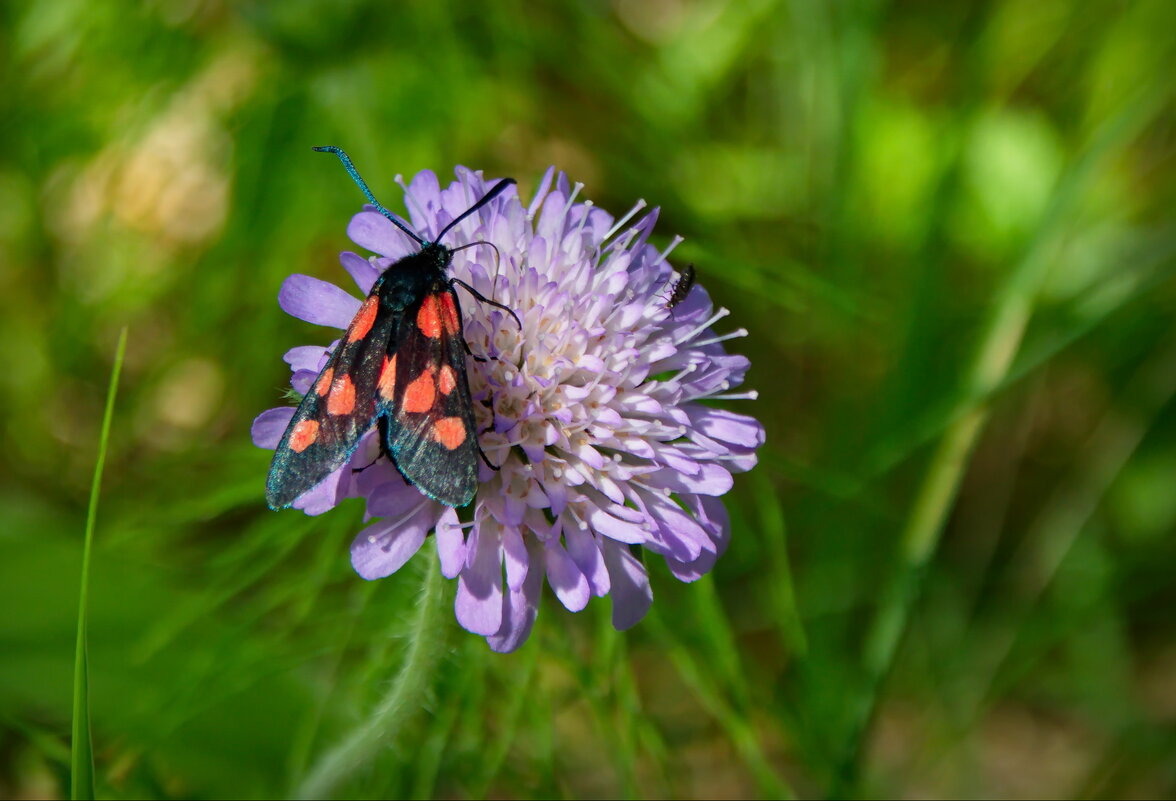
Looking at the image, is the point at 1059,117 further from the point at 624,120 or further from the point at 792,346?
the point at 624,120

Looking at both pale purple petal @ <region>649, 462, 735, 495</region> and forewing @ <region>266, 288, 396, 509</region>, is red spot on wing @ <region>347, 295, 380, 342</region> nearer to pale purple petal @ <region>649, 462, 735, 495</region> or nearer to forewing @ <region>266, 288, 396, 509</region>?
forewing @ <region>266, 288, 396, 509</region>

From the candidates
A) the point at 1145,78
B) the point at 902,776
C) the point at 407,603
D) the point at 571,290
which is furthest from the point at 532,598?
the point at 1145,78

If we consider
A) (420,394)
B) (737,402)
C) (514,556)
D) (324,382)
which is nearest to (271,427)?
(324,382)

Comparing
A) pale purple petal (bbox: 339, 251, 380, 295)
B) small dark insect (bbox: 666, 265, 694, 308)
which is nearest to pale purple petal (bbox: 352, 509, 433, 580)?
pale purple petal (bbox: 339, 251, 380, 295)

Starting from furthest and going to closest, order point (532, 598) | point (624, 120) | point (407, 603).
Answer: point (624, 120) < point (407, 603) < point (532, 598)

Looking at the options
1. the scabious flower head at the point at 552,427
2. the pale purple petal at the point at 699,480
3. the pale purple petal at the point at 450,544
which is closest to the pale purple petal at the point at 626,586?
the scabious flower head at the point at 552,427

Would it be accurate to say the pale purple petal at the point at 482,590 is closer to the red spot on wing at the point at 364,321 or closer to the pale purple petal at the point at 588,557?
the pale purple petal at the point at 588,557
